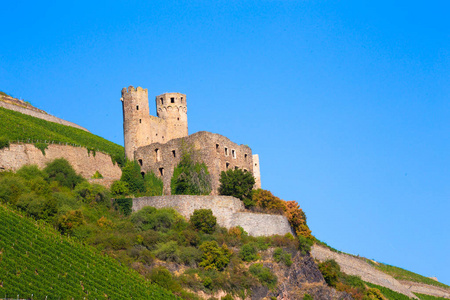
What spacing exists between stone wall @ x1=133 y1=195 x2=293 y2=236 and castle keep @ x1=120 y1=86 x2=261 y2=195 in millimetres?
2563

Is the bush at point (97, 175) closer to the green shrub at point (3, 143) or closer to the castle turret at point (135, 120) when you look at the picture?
the castle turret at point (135, 120)

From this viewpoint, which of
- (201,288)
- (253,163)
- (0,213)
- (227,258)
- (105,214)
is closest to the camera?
(0,213)

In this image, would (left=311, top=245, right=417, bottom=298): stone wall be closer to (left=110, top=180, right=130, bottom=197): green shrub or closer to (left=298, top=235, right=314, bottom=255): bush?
(left=298, top=235, right=314, bottom=255): bush

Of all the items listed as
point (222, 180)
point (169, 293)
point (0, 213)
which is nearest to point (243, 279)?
point (169, 293)

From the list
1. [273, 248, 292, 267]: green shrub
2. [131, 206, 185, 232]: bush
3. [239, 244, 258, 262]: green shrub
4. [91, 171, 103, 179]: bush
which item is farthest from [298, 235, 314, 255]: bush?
[91, 171, 103, 179]: bush

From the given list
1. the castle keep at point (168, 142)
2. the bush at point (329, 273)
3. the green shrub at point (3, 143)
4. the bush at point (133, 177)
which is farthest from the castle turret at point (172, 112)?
the bush at point (329, 273)

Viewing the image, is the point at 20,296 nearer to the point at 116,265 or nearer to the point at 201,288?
the point at 116,265

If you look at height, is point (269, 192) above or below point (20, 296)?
above

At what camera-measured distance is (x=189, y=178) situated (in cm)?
5347

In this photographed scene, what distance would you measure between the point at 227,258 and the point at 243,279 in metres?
1.81

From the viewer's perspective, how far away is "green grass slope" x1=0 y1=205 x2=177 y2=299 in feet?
106

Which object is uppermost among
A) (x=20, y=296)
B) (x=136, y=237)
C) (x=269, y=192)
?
(x=269, y=192)

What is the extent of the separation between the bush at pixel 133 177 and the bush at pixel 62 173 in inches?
149

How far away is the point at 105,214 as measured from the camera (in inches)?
1933
